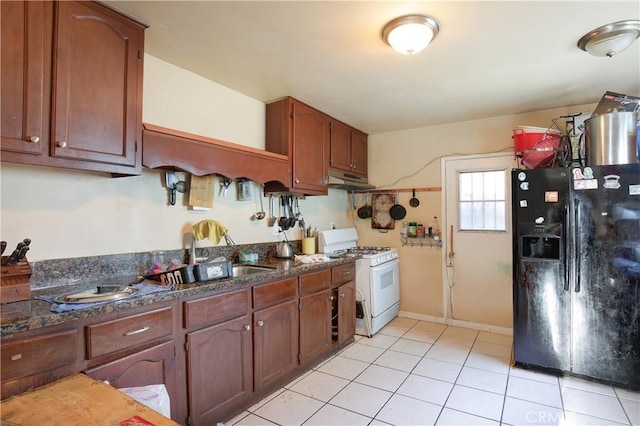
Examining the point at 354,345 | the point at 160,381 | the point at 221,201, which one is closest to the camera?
the point at 160,381

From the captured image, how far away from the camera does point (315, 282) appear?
8.82ft

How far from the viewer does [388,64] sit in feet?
7.55

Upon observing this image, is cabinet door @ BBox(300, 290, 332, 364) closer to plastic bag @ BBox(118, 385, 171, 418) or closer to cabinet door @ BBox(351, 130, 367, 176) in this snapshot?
plastic bag @ BBox(118, 385, 171, 418)

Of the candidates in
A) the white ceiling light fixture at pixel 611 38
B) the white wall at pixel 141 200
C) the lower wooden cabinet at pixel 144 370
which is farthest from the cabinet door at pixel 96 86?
the white ceiling light fixture at pixel 611 38

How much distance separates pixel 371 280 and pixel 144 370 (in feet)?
7.35

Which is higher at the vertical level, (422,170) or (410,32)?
(410,32)

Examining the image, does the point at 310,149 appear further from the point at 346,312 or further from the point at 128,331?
the point at 128,331

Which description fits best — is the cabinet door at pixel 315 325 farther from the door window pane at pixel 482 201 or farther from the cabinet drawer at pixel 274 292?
the door window pane at pixel 482 201

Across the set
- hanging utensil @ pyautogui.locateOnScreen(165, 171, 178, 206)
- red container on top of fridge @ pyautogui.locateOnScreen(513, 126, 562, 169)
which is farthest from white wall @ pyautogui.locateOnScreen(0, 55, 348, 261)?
red container on top of fridge @ pyautogui.locateOnScreen(513, 126, 562, 169)

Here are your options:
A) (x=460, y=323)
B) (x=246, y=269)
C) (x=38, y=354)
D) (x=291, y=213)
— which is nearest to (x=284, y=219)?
(x=291, y=213)

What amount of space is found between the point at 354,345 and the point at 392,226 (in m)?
1.54

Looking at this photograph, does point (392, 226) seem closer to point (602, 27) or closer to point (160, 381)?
point (602, 27)

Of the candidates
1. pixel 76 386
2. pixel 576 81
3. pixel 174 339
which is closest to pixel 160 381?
pixel 174 339

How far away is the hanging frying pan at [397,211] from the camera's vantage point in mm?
4023
